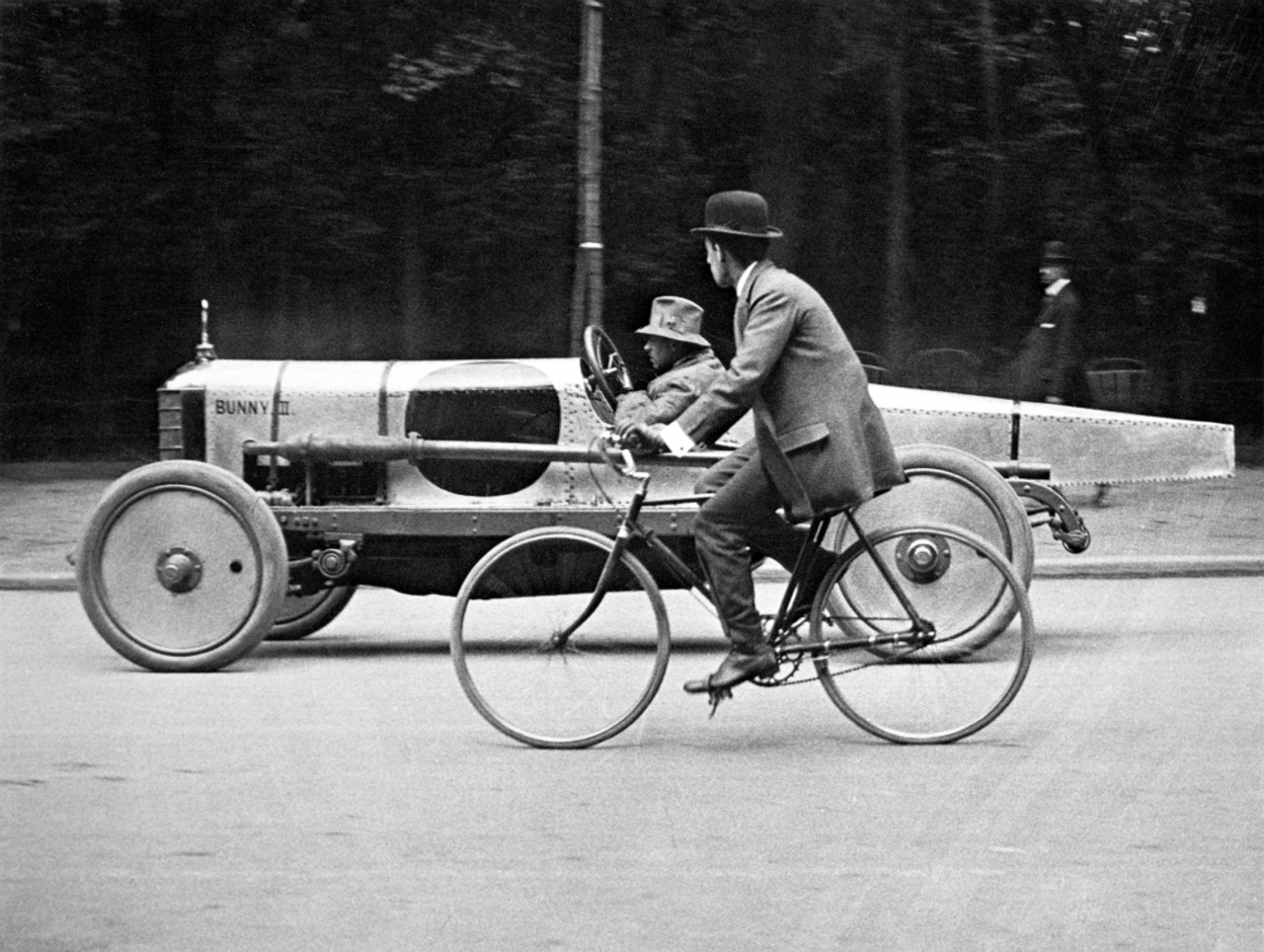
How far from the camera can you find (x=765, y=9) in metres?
20.5

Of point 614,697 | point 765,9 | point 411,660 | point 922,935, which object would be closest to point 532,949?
point 922,935

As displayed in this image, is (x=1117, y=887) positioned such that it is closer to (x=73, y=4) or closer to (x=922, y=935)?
(x=922, y=935)

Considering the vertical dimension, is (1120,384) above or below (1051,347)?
below

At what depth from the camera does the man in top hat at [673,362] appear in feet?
28.5

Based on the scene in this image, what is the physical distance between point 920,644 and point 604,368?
280 cm

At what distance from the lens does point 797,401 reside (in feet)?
21.7

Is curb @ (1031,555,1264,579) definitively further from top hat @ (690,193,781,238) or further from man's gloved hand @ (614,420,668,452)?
man's gloved hand @ (614,420,668,452)

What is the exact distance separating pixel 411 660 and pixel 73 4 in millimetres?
13953

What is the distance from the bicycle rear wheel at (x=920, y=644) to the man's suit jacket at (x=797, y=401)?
244 millimetres

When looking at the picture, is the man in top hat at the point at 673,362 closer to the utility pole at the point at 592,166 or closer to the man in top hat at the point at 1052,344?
the utility pole at the point at 592,166

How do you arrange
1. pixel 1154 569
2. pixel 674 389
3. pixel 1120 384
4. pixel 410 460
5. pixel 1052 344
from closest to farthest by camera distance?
pixel 674 389, pixel 410 460, pixel 1154 569, pixel 1052 344, pixel 1120 384

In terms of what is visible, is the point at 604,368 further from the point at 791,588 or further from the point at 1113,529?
the point at 1113,529

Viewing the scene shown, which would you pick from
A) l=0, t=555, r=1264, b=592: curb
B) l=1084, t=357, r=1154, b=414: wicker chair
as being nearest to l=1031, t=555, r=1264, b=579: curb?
l=0, t=555, r=1264, b=592: curb

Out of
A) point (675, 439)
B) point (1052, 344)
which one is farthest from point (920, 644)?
point (1052, 344)
